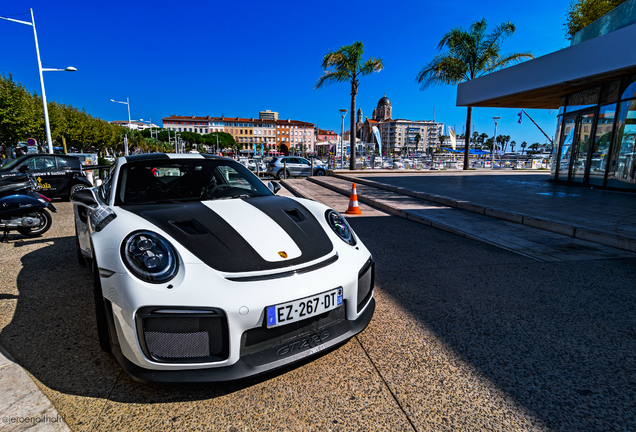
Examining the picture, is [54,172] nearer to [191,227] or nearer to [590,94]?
[191,227]

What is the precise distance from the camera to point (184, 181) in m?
3.29

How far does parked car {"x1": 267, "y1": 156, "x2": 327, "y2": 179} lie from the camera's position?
66.1ft

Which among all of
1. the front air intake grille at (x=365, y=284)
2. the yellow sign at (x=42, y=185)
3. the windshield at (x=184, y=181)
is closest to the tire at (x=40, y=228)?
the windshield at (x=184, y=181)

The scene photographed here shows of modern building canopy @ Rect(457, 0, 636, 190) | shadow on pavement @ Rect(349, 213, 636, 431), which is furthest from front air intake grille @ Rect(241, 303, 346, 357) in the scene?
modern building canopy @ Rect(457, 0, 636, 190)

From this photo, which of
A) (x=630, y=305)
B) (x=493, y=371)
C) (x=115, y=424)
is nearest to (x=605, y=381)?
(x=493, y=371)

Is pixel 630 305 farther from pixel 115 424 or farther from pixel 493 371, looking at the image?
pixel 115 424

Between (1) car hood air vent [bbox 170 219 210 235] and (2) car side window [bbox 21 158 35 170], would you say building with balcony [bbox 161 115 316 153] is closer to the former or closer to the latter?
(2) car side window [bbox 21 158 35 170]

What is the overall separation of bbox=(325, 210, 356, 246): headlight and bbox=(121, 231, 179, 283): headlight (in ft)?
3.67

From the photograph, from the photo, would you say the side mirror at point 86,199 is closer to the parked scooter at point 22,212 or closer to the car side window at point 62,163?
the parked scooter at point 22,212

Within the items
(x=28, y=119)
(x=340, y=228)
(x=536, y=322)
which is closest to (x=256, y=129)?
(x=28, y=119)

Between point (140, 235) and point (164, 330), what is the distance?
2.01 ft

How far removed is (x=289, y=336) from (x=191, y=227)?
94 cm

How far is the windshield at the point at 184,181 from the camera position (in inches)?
115

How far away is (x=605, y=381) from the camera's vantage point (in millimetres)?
2008
